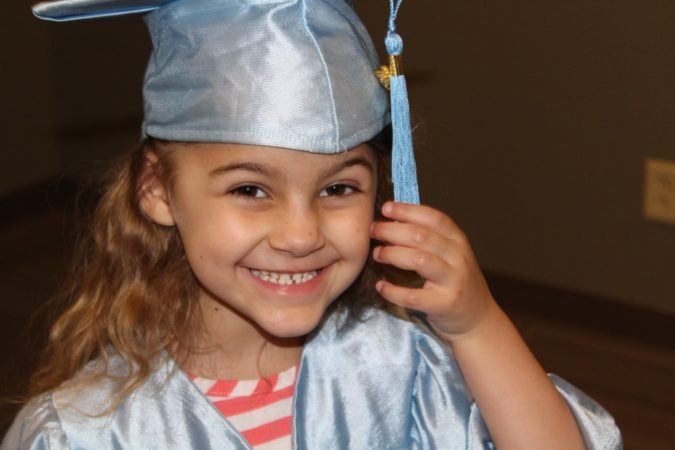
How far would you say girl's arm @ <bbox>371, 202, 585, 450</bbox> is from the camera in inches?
48.5

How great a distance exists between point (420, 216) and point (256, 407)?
1.14 ft

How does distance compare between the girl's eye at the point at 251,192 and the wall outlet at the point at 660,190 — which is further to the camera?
the wall outlet at the point at 660,190

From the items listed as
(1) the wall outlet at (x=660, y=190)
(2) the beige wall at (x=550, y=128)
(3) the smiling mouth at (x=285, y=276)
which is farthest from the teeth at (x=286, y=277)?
(1) the wall outlet at (x=660, y=190)

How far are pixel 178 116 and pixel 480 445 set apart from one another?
54 centimetres

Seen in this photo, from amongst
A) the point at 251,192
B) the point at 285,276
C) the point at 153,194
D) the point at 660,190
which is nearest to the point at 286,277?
the point at 285,276

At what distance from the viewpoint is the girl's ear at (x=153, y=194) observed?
136 centimetres

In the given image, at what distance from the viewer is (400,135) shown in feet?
4.09

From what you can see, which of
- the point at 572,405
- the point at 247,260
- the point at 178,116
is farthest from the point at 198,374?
the point at 572,405

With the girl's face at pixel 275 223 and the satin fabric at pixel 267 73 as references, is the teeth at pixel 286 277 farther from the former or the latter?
the satin fabric at pixel 267 73

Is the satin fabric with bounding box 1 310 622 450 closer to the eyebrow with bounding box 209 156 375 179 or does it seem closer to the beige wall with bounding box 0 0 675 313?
the eyebrow with bounding box 209 156 375 179

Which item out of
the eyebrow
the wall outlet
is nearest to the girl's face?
the eyebrow

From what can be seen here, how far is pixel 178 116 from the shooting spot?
1.25m

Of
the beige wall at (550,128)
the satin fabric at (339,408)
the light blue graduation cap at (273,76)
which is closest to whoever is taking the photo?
the light blue graduation cap at (273,76)

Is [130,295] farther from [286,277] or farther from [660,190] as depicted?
[660,190]
